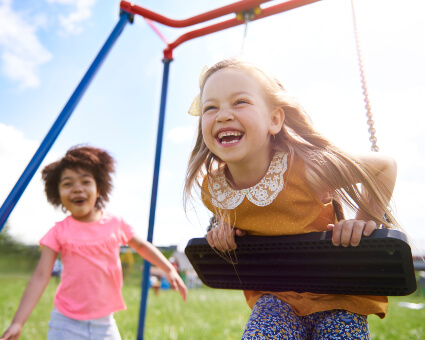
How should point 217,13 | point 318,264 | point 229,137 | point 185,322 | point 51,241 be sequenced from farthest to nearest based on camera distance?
point 185,322 → point 217,13 → point 51,241 → point 229,137 → point 318,264

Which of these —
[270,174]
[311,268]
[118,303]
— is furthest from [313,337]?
[118,303]

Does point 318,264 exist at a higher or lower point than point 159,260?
lower

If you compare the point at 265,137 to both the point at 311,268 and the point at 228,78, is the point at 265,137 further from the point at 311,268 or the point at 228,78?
the point at 311,268

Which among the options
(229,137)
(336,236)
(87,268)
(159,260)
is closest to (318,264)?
(336,236)

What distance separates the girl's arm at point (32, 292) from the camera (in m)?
1.70

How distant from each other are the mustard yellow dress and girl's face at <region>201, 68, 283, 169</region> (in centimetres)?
14

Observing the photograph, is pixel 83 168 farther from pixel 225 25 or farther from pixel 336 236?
pixel 336 236

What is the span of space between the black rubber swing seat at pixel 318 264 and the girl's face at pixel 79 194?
110 centimetres

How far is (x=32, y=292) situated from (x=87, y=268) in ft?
1.04

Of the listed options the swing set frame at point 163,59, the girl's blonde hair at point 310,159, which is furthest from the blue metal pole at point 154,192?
the girl's blonde hair at point 310,159

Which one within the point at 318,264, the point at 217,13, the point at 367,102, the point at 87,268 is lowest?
the point at 318,264

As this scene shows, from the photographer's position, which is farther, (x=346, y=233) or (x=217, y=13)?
(x=217, y=13)

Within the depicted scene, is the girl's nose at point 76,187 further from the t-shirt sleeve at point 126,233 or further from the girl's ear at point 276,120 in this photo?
the girl's ear at point 276,120

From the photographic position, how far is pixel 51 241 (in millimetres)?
2203
